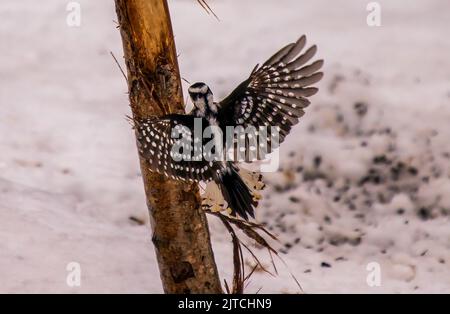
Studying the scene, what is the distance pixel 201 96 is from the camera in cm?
342

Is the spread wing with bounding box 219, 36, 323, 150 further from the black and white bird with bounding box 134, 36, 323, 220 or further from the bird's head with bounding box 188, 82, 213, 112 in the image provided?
the bird's head with bounding box 188, 82, 213, 112

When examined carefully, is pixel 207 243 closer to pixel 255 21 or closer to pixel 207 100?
pixel 207 100

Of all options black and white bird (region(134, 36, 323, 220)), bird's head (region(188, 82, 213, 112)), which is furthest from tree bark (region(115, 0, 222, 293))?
bird's head (region(188, 82, 213, 112))

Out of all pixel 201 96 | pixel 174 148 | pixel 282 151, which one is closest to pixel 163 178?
pixel 174 148

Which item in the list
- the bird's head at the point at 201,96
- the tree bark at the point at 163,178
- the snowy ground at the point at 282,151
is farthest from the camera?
the snowy ground at the point at 282,151

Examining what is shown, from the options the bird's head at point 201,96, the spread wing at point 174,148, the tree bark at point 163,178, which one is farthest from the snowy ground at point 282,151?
the bird's head at point 201,96

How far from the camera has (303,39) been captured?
3.37 metres

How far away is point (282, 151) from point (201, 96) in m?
2.43

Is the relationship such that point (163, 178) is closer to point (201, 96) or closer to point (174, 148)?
point (174, 148)

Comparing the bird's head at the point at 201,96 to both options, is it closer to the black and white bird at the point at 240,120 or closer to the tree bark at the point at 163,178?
the black and white bird at the point at 240,120

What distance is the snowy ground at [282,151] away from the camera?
520cm

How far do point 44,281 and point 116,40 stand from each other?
105 inches

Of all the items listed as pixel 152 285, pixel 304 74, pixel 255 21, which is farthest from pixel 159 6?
pixel 255 21

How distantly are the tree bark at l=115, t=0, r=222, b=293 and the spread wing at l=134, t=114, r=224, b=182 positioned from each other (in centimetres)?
31
